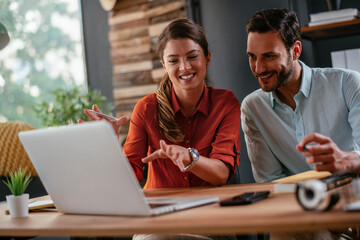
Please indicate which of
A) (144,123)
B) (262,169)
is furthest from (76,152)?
(262,169)

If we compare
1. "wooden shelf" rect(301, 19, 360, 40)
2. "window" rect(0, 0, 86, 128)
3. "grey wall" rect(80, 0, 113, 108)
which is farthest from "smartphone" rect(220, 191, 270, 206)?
"window" rect(0, 0, 86, 128)

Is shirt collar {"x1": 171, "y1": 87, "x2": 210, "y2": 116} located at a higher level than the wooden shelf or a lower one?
lower

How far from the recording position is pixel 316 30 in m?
2.83

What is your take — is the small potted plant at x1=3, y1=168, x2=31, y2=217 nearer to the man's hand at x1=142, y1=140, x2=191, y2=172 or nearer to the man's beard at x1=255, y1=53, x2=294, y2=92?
the man's hand at x1=142, y1=140, x2=191, y2=172

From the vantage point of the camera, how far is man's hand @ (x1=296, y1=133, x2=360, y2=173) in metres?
1.41

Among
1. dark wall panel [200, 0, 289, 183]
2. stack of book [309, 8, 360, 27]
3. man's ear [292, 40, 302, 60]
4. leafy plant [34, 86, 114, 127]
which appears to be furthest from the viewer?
leafy plant [34, 86, 114, 127]

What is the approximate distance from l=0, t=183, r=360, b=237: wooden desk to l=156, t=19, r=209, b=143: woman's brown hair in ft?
2.63

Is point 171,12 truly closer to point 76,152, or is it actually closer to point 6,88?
point 6,88

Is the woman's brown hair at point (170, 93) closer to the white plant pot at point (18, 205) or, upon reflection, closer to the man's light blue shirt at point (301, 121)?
the man's light blue shirt at point (301, 121)

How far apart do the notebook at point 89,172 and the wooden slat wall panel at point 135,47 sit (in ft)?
9.32

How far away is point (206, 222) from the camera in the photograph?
3.25ft

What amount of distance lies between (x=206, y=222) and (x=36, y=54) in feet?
14.0

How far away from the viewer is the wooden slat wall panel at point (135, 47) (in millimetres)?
4145

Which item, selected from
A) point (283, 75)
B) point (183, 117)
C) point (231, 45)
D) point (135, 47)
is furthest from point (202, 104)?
point (135, 47)
